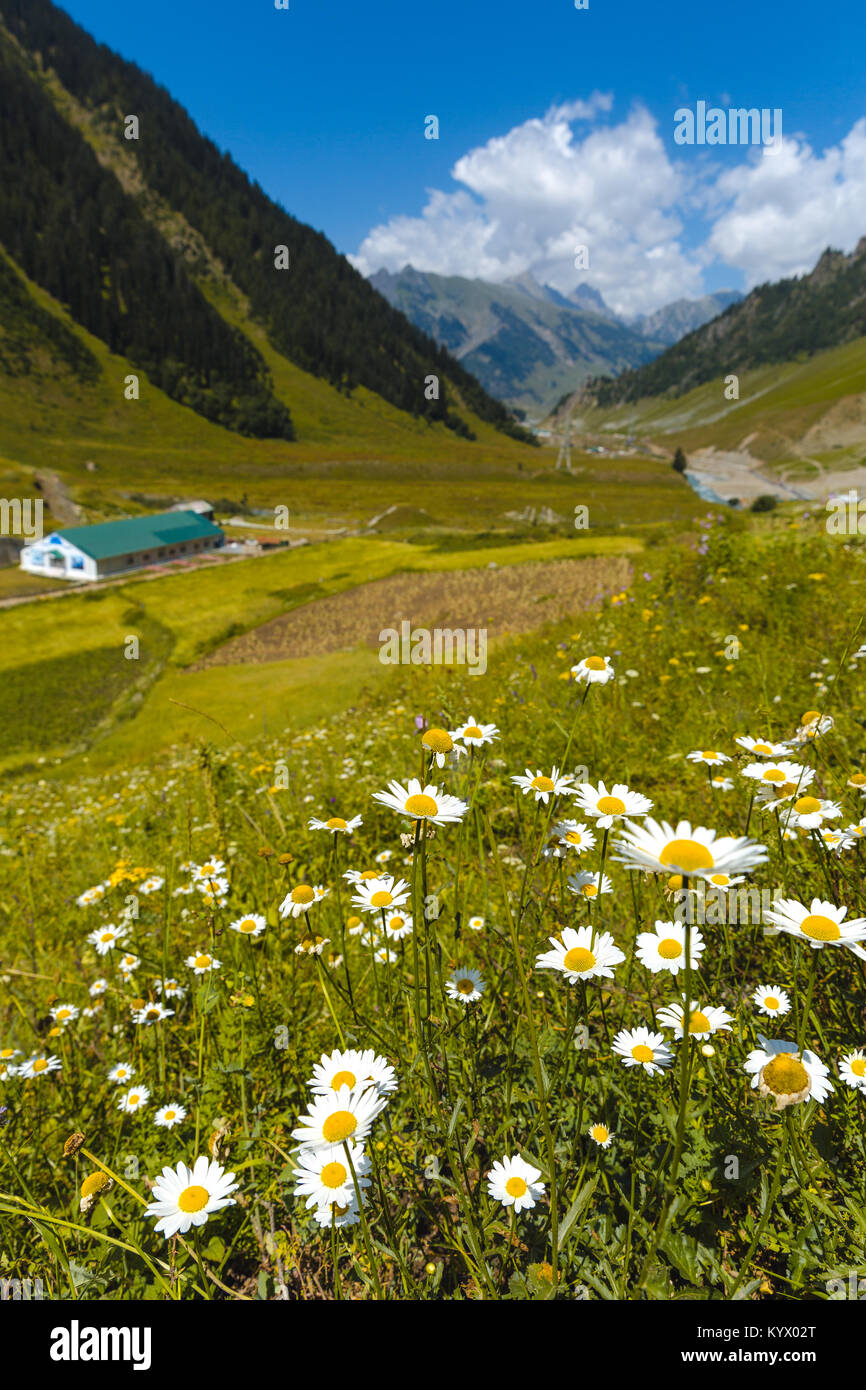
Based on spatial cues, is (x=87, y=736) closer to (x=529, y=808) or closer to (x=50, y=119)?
(x=529, y=808)

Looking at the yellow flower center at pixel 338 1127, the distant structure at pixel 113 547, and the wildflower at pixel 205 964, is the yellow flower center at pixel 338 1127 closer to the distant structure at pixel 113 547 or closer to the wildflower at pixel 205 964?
the wildflower at pixel 205 964

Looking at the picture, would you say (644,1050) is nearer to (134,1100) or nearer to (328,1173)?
(328,1173)

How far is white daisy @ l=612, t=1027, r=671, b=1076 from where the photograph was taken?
77.9 inches

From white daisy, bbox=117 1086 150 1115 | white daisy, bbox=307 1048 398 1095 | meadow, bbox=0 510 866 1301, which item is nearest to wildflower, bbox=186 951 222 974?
meadow, bbox=0 510 866 1301

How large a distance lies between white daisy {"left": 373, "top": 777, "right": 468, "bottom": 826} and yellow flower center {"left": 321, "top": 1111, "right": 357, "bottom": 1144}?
0.77 meters

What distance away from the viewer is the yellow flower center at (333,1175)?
62.7 inches

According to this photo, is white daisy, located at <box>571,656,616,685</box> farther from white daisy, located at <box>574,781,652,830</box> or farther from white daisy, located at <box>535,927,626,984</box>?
white daisy, located at <box>535,927,626,984</box>

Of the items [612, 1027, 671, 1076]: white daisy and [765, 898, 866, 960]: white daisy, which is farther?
[612, 1027, 671, 1076]: white daisy

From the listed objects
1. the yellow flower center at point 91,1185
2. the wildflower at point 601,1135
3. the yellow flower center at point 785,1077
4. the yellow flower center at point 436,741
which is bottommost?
the wildflower at point 601,1135

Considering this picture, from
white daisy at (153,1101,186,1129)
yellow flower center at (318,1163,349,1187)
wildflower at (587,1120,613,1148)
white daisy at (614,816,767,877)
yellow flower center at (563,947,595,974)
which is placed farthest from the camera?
white daisy at (153,1101,186,1129)

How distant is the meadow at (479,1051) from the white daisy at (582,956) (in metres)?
0.01

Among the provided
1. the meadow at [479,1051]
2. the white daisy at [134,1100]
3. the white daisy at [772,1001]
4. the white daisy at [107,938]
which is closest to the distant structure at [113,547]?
the meadow at [479,1051]

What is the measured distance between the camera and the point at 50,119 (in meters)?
180
